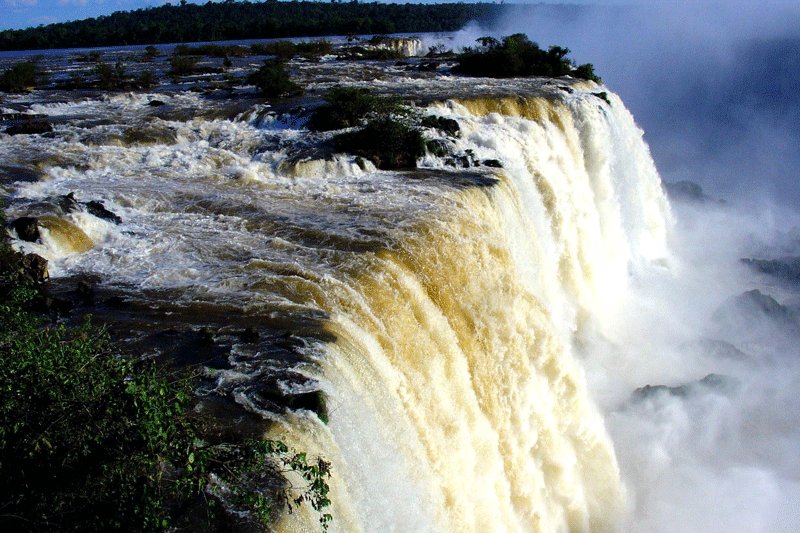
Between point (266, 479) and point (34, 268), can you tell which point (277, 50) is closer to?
point (34, 268)

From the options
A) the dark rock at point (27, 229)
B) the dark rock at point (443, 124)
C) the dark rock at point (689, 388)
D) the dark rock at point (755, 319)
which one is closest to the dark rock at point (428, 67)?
the dark rock at point (443, 124)

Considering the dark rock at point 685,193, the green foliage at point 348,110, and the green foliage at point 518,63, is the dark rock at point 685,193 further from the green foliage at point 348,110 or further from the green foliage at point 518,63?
the green foliage at point 348,110

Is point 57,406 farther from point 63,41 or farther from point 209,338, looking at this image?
point 63,41

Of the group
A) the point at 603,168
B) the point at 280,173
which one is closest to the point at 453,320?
the point at 280,173

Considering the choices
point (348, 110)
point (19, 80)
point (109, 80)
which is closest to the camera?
point (348, 110)

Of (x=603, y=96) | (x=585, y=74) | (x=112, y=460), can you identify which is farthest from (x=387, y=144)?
(x=585, y=74)
